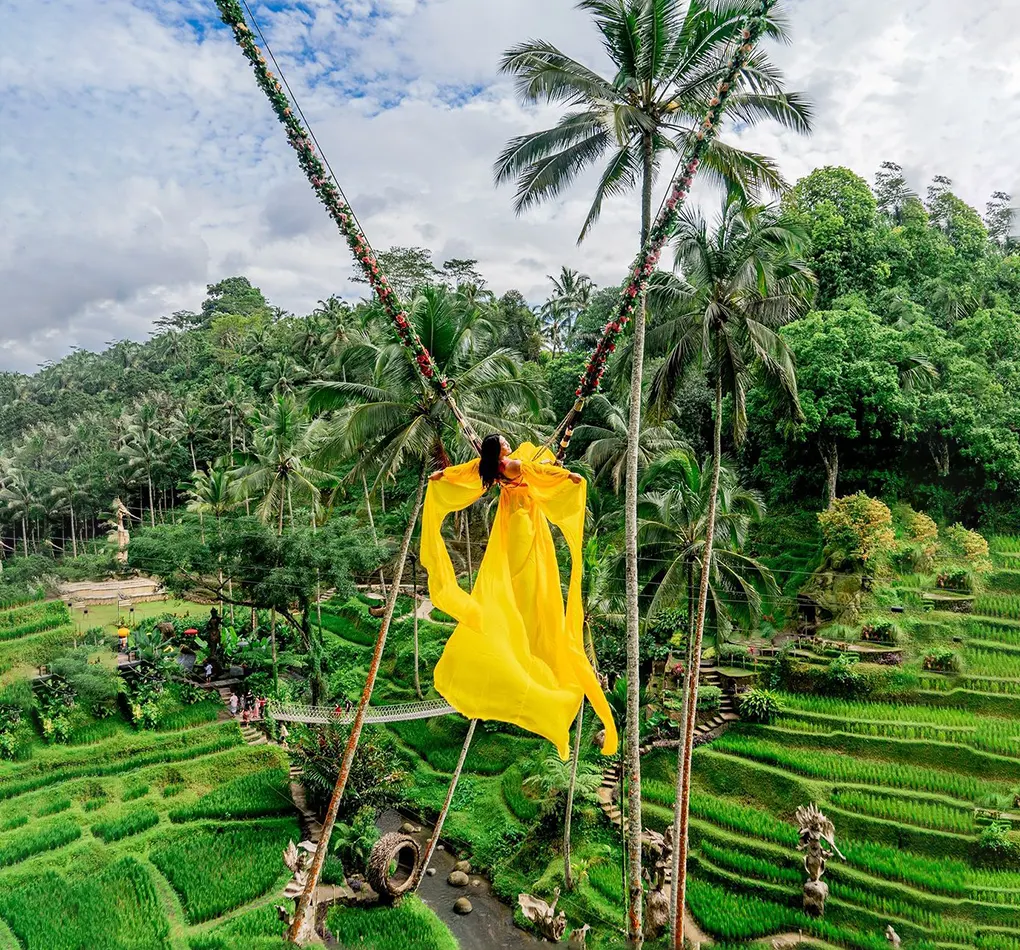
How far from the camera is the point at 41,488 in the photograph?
27.8m

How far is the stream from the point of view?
8750mm

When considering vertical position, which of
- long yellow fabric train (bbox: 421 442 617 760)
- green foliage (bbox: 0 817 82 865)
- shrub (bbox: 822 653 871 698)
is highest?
long yellow fabric train (bbox: 421 442 617 760)

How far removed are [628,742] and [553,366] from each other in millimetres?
16851

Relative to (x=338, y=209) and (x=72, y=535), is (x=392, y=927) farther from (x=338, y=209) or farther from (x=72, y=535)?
(x=72, y=535)

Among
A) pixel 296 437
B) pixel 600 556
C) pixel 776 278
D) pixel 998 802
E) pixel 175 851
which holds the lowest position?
pixel 175 851

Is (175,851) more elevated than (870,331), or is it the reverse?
(870,331)

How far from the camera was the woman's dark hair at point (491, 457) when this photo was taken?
9.47 feet

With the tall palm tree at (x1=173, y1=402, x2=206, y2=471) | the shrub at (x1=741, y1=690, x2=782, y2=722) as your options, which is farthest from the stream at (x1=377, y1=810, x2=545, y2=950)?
the tall palm tree at (x1=173, y1=402, x2=206, y2=471)

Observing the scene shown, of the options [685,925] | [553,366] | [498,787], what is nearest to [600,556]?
[498,787]

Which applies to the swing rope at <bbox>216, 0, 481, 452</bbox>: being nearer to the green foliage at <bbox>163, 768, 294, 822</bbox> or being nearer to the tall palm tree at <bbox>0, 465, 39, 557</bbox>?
the green foliage at <bbox>163, 768, 294, 822</bbox>

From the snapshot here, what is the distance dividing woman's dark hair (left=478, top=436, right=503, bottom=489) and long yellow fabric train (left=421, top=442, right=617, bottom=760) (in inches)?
4.0

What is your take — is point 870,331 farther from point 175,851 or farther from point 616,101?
point 175,851

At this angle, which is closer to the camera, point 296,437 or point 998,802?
point 998,802

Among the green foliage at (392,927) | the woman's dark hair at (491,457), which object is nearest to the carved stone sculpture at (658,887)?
the green foliage at (392,927)
